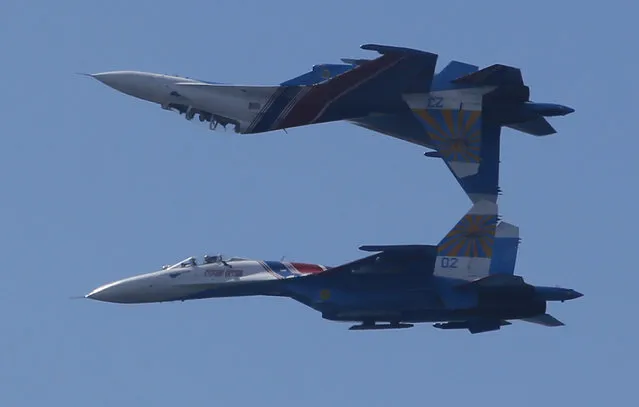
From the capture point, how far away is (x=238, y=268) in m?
81.2

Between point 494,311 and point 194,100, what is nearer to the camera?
point 494,311

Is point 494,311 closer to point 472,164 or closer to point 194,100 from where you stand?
point 472,164

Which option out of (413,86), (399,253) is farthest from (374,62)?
(399,253)

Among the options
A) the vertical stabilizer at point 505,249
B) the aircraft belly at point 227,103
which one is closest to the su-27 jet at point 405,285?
the vertical stabilizer at point 505,249

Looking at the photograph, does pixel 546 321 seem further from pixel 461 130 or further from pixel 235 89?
pixel 235 89

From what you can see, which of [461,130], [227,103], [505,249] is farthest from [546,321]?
[227,103]

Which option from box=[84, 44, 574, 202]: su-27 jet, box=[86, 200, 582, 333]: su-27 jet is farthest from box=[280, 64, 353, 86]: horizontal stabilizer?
box=[86, 200, 582, 333]: su-27 jet

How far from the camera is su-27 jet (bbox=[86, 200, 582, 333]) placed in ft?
254

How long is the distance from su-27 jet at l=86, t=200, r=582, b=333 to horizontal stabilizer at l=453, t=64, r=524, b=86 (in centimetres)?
447

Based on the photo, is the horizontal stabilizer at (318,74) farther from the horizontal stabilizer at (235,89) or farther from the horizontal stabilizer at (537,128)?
the horizontal stabilizer at (537,128)

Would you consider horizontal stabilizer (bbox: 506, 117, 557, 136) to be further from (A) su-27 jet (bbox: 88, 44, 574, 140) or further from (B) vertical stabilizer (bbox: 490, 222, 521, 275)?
(B) vertical stabilizer (bbox: 490, 222, 521, 275)

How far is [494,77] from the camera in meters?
80.4

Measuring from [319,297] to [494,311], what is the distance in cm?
641

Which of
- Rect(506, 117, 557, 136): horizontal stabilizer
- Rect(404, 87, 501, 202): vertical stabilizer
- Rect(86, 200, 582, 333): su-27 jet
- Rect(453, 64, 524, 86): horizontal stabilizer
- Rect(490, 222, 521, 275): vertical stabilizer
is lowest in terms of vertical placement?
Rect(86, 200, 582, 333): su-27 jet
